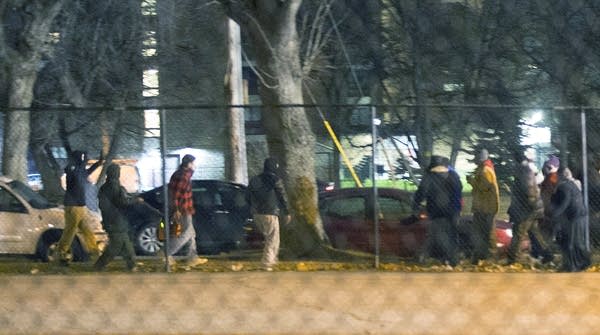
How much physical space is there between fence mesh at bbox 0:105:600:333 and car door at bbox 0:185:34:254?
1cm

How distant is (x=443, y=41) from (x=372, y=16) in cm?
168

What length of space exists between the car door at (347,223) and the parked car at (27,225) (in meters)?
3.05

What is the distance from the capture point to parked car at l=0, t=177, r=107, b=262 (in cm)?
1323

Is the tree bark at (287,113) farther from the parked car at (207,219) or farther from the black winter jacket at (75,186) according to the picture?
the black winter jacket at (75,186)

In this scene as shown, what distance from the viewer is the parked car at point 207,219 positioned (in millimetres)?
13617

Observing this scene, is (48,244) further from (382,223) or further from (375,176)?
(375,176)

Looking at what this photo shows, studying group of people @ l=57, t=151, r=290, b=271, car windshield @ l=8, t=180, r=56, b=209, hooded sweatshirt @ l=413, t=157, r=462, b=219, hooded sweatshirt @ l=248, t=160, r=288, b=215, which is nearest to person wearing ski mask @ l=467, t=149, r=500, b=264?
hooded sweatshirt @ l=413, t=157, r=462, b=219

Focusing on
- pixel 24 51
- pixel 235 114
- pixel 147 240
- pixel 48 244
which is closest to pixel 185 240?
pixel 147 240

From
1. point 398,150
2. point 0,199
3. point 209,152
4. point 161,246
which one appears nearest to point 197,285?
point 161,246

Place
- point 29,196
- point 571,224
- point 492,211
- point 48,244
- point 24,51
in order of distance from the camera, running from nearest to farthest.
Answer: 1. point 571,224
2. point 492,211
3. point 48,244
4. point 29,196
5. point 24,51

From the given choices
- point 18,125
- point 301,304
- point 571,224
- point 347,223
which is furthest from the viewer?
point 18,125

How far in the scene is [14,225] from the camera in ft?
43.6

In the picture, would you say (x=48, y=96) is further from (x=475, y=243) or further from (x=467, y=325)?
(x=467, y=325)

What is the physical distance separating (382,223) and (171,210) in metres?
2.85
